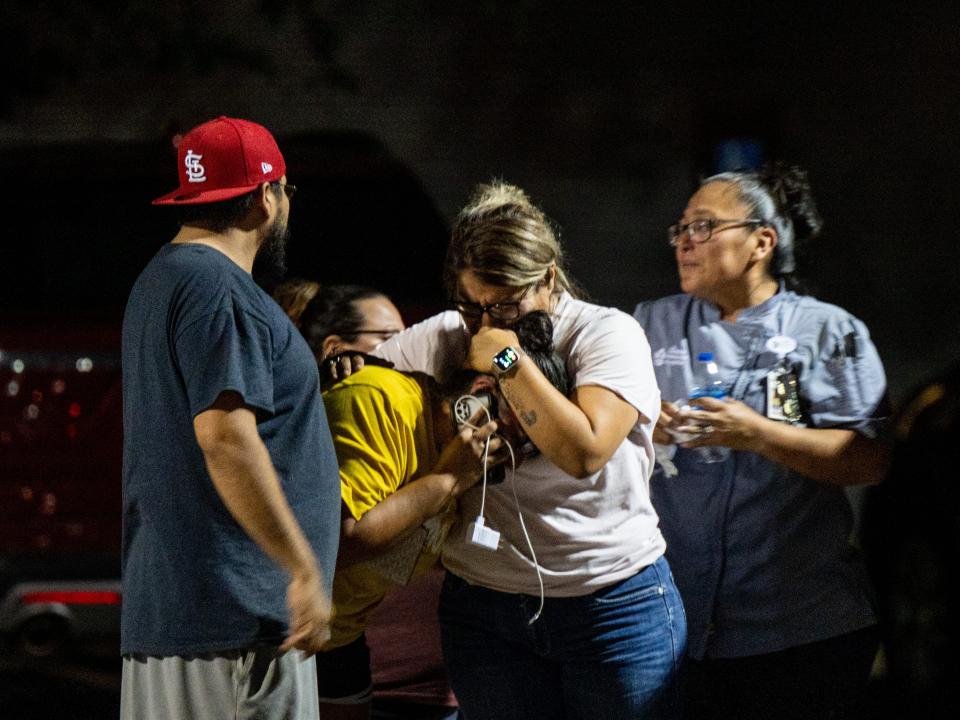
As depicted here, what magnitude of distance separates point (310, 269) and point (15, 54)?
2293 mm

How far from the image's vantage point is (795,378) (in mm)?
2977

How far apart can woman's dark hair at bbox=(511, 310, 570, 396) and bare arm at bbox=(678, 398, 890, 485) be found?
0.38 metres

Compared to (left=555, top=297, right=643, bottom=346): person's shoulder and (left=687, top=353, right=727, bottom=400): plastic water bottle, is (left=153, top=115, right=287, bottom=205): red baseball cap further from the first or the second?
(left=687, top=353, right=727, bottom=400): plastic water bottle

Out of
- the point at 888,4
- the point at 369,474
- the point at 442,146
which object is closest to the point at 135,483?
the point at 369,474

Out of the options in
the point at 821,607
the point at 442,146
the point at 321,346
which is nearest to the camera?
the point at 821,607

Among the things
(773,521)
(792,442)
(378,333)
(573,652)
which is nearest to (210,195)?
(378,333)

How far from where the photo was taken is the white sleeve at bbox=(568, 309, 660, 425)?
2.56 metres

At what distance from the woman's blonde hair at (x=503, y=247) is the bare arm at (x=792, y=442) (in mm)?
458

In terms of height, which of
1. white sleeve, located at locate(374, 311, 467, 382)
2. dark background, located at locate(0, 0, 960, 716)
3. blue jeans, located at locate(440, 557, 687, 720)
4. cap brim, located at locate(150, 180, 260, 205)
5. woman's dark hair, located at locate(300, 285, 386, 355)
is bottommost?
blue jeans, located at locate(440, 557, 687, 720)

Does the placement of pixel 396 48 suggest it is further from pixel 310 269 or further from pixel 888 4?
pixel 888 4

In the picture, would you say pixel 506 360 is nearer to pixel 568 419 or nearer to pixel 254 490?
pixel 568 419

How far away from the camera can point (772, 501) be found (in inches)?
117

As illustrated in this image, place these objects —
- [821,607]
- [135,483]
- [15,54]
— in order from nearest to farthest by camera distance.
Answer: [135,483], [821,607], [15,54]

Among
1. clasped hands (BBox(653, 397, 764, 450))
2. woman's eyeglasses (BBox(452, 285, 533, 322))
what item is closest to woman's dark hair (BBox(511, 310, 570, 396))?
woman's eyeglasses (BBox(452, 285, 533, 322))
